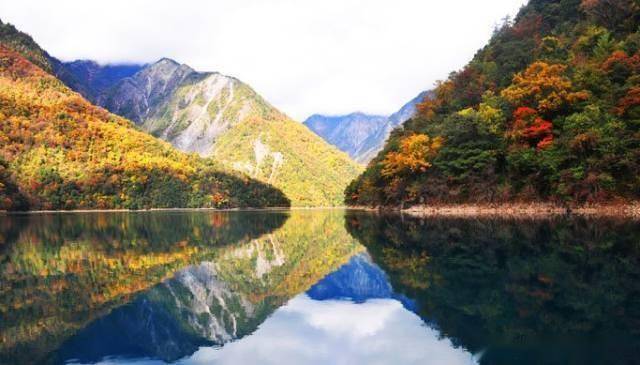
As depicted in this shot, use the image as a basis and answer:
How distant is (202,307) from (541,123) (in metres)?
42.4

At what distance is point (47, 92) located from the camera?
607 ft

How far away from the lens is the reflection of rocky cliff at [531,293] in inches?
331

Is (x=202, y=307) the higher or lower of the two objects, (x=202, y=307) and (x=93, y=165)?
the lower

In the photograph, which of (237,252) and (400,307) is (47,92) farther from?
(400,307)

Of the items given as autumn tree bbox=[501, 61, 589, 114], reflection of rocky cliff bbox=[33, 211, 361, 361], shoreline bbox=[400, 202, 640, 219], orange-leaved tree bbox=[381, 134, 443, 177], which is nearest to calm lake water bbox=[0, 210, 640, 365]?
reflection of rocky cliff bbox=[33, 211, 361, 361]

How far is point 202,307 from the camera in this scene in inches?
516

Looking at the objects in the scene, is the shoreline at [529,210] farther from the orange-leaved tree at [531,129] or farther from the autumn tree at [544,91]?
the autumn tree at [544,91]

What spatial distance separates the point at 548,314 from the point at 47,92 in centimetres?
20932

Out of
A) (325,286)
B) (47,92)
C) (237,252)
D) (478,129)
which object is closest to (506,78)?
(478,129)

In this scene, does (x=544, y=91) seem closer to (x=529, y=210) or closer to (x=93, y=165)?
(x=529, y=210)

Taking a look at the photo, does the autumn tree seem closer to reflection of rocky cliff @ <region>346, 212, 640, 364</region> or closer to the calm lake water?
reflection of rocky cliff @ <region>346, 212, 640, 364</region>

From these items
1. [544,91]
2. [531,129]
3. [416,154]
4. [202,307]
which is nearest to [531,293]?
[202,307]

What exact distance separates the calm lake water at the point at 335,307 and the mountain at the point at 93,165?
116m

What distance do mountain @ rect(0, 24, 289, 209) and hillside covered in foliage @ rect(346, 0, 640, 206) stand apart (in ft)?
302
